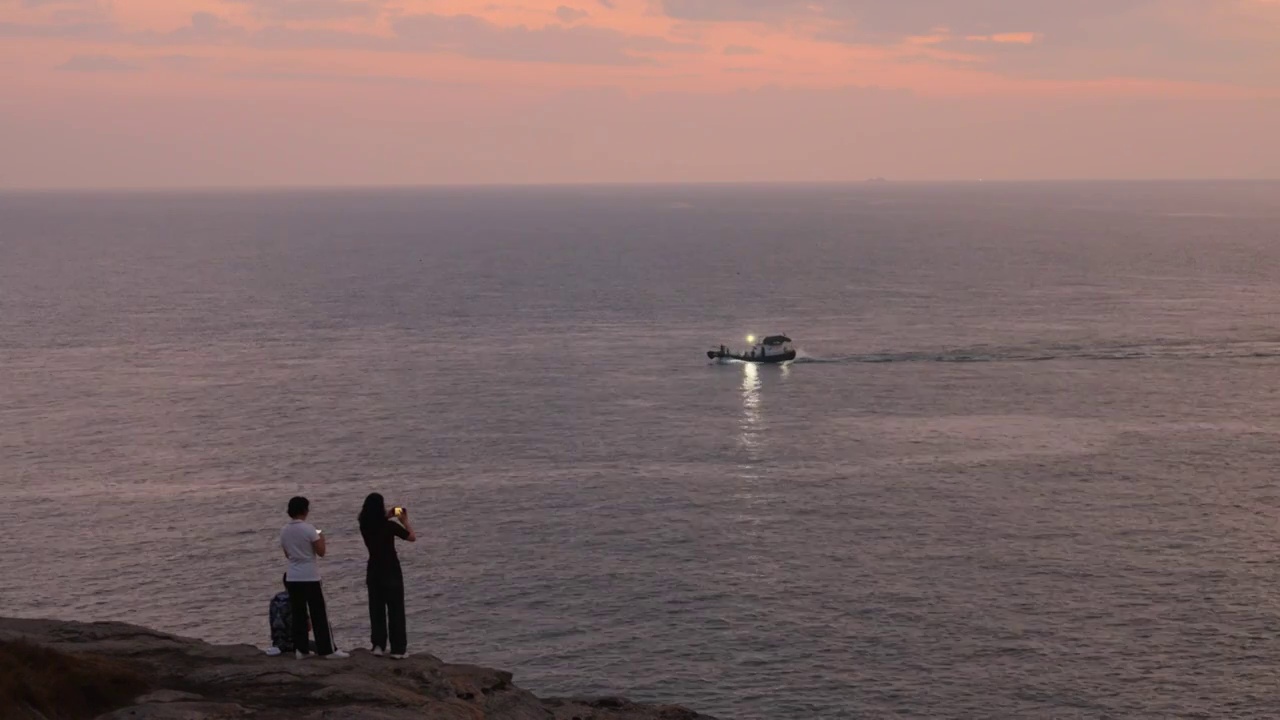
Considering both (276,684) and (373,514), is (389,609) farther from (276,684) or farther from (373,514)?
(276,684)

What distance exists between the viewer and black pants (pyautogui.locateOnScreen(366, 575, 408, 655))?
835 inches

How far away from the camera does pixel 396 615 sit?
21.7 metres

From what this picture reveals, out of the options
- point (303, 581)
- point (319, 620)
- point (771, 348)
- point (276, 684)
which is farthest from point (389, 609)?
point (771, 348)

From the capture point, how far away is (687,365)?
4729 inches

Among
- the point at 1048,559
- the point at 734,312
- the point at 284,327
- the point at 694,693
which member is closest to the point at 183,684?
the point at 694,693

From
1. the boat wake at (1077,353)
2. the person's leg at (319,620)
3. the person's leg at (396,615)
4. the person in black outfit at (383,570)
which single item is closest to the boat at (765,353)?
the boat wake at (1077,353)

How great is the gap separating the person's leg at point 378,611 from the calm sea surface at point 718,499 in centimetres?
2739

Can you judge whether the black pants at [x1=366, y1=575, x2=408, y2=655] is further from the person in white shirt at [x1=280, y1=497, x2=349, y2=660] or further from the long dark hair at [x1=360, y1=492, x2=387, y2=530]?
the long dark hair at [x1=360, y1=492, x2=387, y2=530]

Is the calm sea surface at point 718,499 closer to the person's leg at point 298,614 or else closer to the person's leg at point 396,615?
the person's leg at point 396,615

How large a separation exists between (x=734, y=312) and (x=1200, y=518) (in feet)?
305

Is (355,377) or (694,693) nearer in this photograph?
(694,693)

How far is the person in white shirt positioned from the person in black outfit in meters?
0.72

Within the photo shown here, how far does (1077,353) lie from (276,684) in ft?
366

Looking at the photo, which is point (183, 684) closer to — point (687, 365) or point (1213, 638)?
point (1213, 638)
